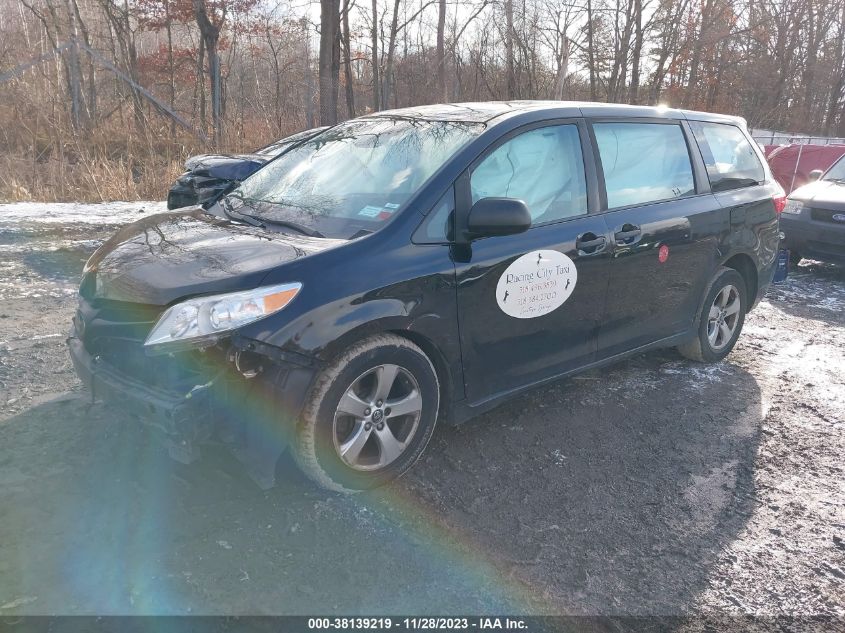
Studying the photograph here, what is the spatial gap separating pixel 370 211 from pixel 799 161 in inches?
498

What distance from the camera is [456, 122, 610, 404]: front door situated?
10.4ft

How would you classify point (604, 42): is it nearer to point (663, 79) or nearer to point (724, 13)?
point (663, 79)

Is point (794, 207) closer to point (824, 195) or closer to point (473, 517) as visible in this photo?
point (824, 195)

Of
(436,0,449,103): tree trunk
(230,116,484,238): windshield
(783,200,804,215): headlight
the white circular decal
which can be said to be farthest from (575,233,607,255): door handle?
(436,0,449,103): tree trunk

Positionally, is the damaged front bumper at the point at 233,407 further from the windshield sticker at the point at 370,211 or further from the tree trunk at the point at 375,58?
the tree trunk at the point at 375,58

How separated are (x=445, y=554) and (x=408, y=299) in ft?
3.58

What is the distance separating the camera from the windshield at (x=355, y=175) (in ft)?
10.3

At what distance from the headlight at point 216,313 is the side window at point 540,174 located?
117cm

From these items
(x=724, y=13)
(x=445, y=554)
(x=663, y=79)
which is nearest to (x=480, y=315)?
(x=445, y=554)

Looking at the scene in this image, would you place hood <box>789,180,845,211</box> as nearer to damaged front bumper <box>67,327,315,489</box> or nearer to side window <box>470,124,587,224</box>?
side window <box>470,124,587,224</box>

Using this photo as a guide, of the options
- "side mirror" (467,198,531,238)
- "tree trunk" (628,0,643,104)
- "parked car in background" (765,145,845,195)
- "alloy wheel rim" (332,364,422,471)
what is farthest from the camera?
"tree trunk" (628,0,643,104)

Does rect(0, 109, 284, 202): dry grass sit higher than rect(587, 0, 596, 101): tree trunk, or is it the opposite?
rect(587, 0, 596, 101): tree trunk

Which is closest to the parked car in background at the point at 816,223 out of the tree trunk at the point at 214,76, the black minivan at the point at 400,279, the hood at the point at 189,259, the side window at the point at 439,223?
the black minivan at the point at 400,279

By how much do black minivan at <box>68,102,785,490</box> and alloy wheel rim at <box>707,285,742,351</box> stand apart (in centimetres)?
29
